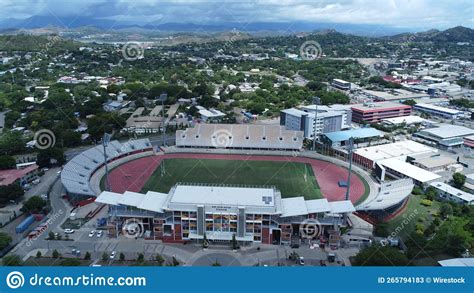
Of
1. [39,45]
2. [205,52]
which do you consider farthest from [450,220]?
[39,45]

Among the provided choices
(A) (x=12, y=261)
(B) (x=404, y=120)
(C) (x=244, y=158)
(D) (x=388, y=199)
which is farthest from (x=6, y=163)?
(B) (x=404, y=120)

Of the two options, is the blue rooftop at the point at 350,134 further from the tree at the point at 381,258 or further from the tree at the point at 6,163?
the tree at the point at 6,163

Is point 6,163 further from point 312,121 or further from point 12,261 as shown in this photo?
point 312,121

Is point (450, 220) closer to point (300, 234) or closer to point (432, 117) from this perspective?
point (300, 234)

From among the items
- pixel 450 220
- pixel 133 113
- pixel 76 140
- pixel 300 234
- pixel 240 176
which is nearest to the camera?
pixel 300 234

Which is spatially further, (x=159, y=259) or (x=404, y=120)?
(x=404, y=120)

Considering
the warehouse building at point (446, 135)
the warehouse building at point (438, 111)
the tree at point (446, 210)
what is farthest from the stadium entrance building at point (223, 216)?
the warehouse building at point (438, 111)
